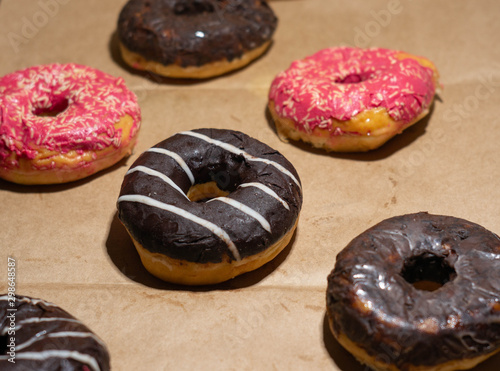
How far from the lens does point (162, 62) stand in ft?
14.0

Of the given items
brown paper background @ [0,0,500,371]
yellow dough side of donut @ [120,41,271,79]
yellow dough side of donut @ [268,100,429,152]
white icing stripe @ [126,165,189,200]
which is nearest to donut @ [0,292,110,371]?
brown paper background @ [0,0,500,371]

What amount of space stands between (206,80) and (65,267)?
1.81 metres

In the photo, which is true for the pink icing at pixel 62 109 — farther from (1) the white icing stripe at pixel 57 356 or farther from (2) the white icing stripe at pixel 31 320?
(1) the white icing stripe at pixel 57 356

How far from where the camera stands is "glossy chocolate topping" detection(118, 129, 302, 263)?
2.84 m

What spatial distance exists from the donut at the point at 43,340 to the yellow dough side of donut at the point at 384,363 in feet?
3.34

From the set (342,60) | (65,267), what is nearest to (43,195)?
(65,267)

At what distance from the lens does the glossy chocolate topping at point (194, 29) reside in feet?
13.8

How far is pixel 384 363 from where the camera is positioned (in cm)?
247

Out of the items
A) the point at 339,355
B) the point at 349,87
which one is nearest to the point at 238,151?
the point at 349,87

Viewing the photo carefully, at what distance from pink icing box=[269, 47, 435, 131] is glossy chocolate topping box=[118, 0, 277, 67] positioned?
0.50 metres

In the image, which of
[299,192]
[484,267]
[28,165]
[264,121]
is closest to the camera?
[484,267]

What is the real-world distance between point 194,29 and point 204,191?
1.45 metres

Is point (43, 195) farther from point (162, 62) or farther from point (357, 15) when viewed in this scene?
point (357, 15)

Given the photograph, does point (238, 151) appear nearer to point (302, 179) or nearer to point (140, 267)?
point (302, 179)
